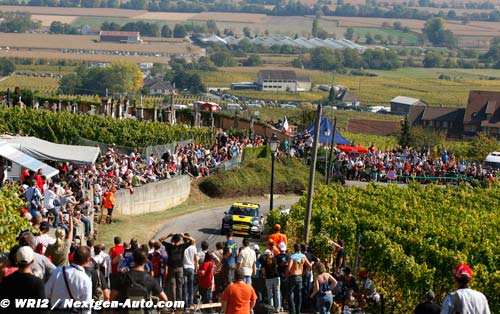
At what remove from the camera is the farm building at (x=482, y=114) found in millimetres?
132625

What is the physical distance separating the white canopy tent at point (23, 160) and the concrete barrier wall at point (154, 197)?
17.4ft

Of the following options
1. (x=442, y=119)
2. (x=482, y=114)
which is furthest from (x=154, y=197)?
(x=442, y=119)

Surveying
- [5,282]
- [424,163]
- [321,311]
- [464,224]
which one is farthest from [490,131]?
[5,282]

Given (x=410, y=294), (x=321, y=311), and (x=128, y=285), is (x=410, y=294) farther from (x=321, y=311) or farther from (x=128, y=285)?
(x=128, y=285)

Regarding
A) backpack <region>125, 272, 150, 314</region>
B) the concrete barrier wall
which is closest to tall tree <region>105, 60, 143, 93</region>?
the concrete barrier wall

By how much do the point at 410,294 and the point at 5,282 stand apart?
13687mm

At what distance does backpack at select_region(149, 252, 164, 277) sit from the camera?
65.8 ft

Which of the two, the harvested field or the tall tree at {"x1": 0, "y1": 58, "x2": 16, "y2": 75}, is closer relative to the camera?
the harvested field

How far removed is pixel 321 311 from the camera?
67.6ft

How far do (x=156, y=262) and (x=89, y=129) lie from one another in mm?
30413

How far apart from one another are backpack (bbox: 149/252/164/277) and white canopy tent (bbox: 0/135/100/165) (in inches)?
556

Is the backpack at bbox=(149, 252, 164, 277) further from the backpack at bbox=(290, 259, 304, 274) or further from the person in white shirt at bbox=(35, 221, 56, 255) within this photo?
the backpack at bbox=(290, 259, 304, 274)

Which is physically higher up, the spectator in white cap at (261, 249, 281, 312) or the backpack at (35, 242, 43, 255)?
the backpack at (35, 242, 43, 255)

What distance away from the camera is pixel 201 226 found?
3928cm
